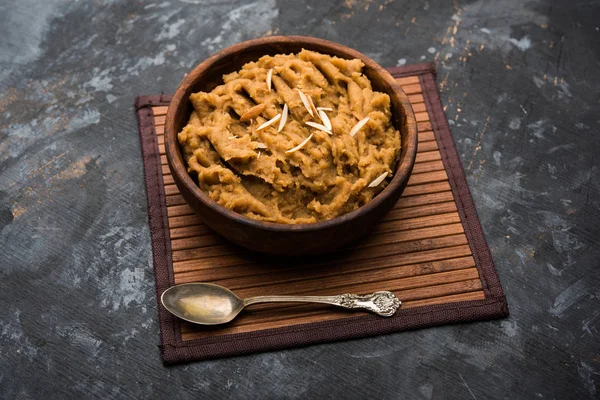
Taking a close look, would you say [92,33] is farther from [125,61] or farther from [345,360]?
[345,360]

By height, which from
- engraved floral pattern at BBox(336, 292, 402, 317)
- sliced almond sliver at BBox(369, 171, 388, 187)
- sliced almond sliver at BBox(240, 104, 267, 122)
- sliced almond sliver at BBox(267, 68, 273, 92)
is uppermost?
sliced almond sliver at BBox(267, 68, 273, 92)

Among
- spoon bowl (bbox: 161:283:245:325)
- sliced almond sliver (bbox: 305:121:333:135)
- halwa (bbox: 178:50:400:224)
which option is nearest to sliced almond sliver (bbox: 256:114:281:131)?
halwa (bbox: 178:50:400:224)

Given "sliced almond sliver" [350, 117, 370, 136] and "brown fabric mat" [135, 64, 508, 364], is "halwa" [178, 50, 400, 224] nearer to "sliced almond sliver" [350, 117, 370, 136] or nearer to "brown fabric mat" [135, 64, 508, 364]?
"sliced almond sliver" [350, 117, 370, 136]

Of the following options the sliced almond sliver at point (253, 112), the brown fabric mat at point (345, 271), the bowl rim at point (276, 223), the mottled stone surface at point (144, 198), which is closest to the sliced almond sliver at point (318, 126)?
the sliced almond sliver at point (253, 112)

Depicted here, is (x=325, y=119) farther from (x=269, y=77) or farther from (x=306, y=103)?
(x=269, y=77)

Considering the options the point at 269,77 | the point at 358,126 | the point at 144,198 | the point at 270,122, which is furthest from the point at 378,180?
the point at 144,198

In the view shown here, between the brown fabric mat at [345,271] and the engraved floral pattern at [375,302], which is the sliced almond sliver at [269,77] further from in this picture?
the engraved floral pattern at [375,302]
